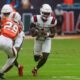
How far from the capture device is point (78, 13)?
25.2 metres

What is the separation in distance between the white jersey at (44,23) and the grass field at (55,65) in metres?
1.13

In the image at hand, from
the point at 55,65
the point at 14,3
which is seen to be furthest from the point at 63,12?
the point at 55,65

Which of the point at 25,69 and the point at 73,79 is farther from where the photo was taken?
the point at 25,69

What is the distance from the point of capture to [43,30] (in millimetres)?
11055

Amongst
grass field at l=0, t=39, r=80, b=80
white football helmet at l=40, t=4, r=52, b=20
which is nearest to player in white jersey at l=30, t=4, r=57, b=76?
white football helmet at l=40, t=4, r=52, b=20

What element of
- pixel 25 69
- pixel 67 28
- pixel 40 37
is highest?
pixel 40 37

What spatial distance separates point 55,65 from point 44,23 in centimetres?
219

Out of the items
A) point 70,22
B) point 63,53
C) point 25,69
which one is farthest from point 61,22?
point 25,69

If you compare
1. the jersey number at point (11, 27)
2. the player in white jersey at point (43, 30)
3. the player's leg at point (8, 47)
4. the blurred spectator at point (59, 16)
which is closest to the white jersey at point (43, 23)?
the player in white jersey at point (43, 30)

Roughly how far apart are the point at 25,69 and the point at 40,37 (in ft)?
4.86

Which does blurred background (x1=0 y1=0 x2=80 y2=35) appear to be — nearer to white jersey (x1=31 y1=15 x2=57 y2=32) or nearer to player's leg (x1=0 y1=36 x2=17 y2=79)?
white jersey (x1=31 y1=15 x2=57 y2=32)

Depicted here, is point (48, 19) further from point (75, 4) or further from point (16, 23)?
point (75, 4)

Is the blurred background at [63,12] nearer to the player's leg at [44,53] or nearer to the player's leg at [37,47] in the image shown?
the player's leg at [37,47]

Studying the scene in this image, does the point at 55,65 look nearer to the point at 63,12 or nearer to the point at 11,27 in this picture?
the point at 11,27
